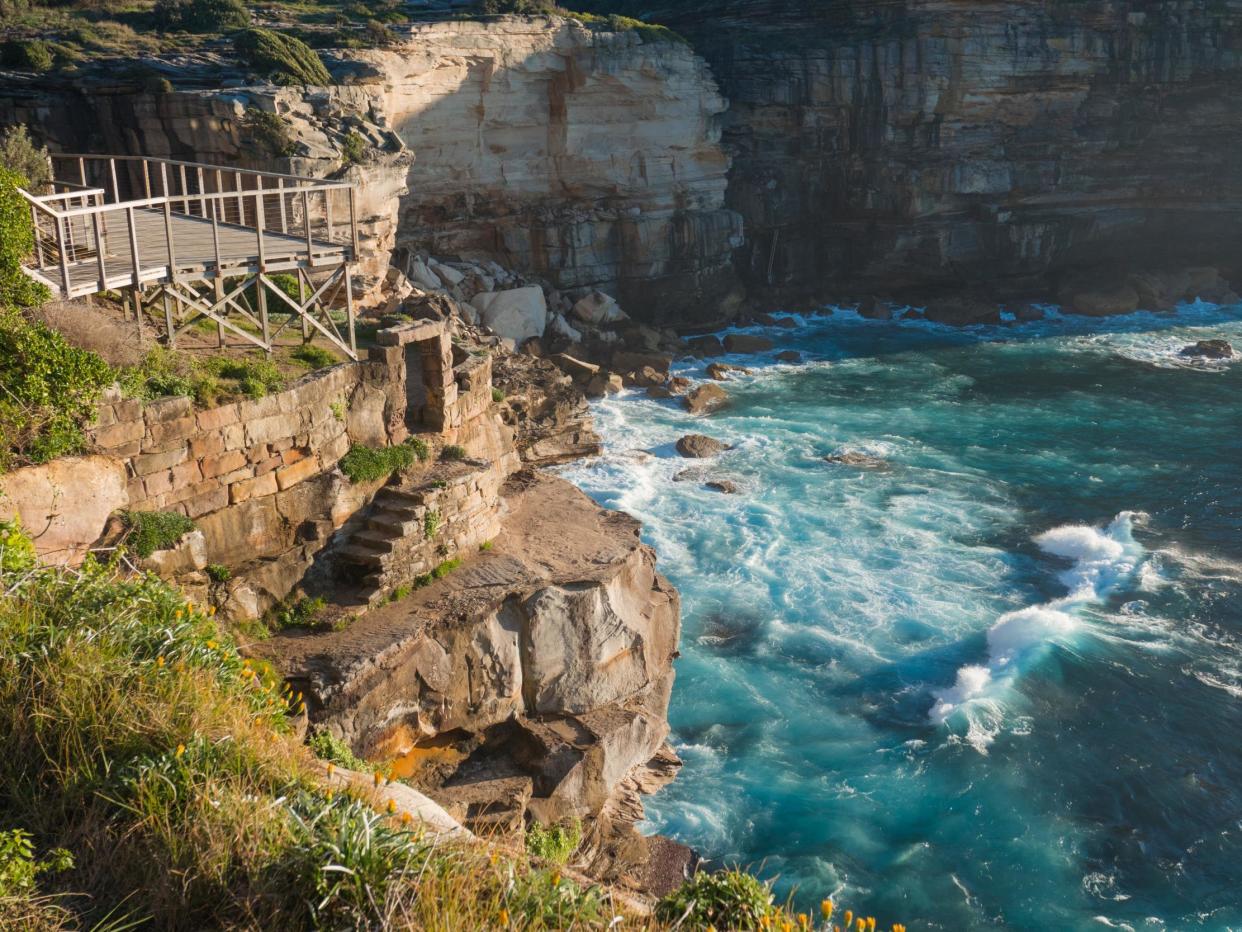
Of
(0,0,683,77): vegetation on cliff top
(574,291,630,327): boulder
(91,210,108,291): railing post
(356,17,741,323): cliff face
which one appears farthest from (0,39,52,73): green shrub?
(91,210,108,291): railing post

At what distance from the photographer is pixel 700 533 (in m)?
27.6

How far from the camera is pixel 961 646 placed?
2241cm

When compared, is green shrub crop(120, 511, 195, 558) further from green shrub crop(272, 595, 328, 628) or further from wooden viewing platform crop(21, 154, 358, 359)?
wooden viewing platform crop(21, 154, 358, 359)

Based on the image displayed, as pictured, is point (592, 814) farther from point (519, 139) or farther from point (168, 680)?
point (519, 139)

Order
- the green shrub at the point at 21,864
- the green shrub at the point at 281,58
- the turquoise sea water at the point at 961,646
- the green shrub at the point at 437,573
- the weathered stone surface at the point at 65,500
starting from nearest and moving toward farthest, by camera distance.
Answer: the green shrub at the point at 21,864
the weathered stone surface at the point at 65,500
the turquoise sea water at the point at 961,646
the green shrub at the point at 437,573
the green shrub at the point at 281,58

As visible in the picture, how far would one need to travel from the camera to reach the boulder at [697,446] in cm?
3247

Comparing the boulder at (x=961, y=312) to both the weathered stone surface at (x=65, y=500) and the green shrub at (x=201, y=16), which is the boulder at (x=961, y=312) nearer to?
the green shrub at (x=201, y=16)

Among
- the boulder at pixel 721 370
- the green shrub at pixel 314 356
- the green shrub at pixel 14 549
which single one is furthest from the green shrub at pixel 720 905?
the boulder at pixel 721 370

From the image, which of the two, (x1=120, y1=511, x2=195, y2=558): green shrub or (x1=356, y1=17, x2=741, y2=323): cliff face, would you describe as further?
(x1=356, y1=17, x2=741, y2=323): cliff face

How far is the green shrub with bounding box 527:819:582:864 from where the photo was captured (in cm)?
1414

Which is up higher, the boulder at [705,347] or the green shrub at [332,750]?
the green shrub at [332,750]

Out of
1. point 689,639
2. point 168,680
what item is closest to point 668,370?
point 689,639

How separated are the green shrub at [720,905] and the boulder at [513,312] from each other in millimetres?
30207

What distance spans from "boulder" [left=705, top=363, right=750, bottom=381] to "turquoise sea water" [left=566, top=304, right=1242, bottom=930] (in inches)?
67.4
